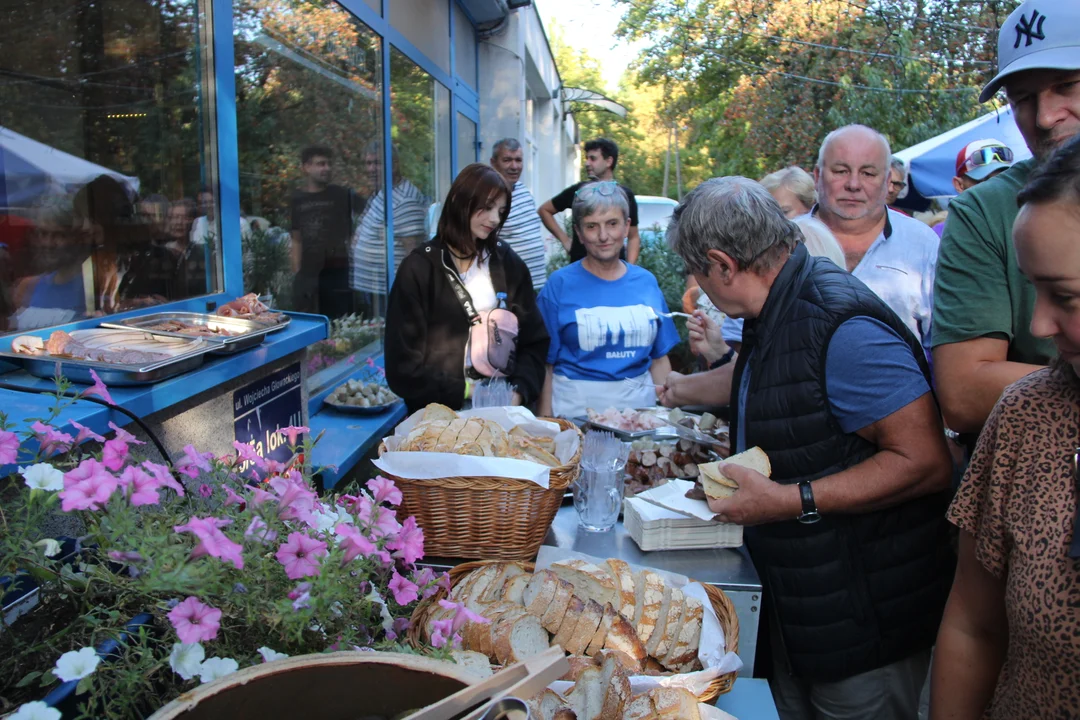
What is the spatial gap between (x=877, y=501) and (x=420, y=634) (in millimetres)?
1219

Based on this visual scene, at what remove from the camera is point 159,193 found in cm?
312

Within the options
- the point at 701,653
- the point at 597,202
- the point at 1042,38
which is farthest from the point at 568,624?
the point at 597,202

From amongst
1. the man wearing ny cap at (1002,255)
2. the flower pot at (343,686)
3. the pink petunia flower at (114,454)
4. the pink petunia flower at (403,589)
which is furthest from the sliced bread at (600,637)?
the pink petunia flower at (114,454)

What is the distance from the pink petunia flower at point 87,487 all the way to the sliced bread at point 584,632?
1094mm

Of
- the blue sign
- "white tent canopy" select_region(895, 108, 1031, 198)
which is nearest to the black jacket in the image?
the blue sign

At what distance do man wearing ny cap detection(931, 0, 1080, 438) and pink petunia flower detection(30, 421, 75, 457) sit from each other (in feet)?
6.11

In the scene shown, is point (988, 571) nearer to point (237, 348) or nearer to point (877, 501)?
point (877, 501)

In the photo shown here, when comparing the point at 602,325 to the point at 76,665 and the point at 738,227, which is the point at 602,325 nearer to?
the point at 738,227

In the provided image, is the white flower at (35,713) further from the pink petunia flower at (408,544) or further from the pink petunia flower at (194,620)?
the pink petunia flower at (408,544)

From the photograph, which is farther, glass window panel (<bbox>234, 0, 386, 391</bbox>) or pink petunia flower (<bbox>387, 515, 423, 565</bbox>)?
glass window panel (<bbox>234, 0, 386, 391</bbox>)

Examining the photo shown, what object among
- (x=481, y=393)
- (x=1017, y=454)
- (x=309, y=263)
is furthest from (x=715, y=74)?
(x=1017, y=454)

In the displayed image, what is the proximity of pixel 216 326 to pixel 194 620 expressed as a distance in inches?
69.8

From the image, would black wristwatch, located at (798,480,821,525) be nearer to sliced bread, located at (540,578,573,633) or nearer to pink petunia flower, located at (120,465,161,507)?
sliced bread, located at (540,578,573,633)

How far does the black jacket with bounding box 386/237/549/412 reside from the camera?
3.67 metres
